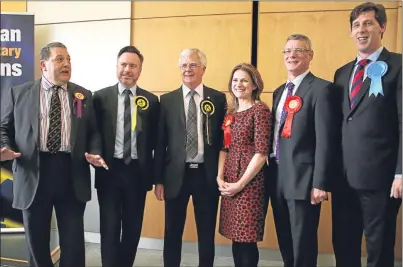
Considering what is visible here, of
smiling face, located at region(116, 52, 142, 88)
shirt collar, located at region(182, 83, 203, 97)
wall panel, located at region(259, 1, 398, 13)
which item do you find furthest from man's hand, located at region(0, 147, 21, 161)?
wall panel, located at region(259, 1, 398, 13)

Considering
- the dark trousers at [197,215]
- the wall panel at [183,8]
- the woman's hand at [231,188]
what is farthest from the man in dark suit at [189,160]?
the wall panel at [183,8]

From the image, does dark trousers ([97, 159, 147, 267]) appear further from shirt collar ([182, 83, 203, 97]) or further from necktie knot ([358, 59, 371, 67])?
necktie knot ([358, 59, 371, 67])

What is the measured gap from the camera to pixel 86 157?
6.38ft

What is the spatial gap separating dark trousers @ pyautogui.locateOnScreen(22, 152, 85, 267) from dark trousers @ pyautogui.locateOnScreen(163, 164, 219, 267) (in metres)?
0.52

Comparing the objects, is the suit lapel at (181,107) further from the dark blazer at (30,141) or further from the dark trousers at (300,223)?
the dark trousers at (300,223)

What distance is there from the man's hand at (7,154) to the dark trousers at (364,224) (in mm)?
1734

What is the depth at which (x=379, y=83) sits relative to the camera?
173 cm

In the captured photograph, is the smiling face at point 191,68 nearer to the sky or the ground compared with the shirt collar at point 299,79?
nearer to the sky

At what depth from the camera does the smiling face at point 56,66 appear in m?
1.96

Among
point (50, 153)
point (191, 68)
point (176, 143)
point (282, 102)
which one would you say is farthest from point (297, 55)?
point (50, 153)

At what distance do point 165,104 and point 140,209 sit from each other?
67 centimetres

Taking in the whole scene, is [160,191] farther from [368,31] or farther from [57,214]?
[368,31]

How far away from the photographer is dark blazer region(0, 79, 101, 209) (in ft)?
6.20

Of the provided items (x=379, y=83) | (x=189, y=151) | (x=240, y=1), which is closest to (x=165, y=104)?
(x=189, y=151)
